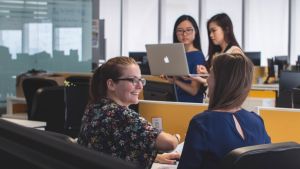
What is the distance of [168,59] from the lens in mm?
3383

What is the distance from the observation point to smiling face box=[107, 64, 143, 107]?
6.54ft

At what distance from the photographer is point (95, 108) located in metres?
1.92

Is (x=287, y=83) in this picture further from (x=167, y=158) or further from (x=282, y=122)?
(x=167, y=158)

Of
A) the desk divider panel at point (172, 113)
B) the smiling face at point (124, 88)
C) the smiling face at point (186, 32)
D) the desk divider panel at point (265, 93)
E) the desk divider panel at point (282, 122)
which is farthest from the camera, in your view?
the desk divider panel at point (265, 93)

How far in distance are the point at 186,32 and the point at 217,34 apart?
24 centimetres

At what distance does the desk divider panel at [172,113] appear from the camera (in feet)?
8.75

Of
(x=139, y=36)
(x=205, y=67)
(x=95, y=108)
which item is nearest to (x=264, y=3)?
(x=139, y=36)

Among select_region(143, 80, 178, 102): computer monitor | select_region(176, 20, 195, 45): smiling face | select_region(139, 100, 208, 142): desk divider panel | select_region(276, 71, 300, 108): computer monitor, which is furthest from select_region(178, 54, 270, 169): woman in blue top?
select_region(276, 71, 300, 108): computer monitor

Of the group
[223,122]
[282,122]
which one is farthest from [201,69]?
[223,122]

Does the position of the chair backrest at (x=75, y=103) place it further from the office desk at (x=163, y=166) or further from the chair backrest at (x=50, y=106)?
the office desk at (x=163, y=166)

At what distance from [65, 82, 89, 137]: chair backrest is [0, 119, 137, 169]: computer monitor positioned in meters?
2.73

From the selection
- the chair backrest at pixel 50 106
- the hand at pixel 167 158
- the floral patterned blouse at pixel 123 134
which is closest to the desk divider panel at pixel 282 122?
the hand at pixel 167 158

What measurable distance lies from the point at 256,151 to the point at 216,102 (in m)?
0.45

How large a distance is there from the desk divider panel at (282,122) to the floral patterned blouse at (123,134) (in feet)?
2.55
